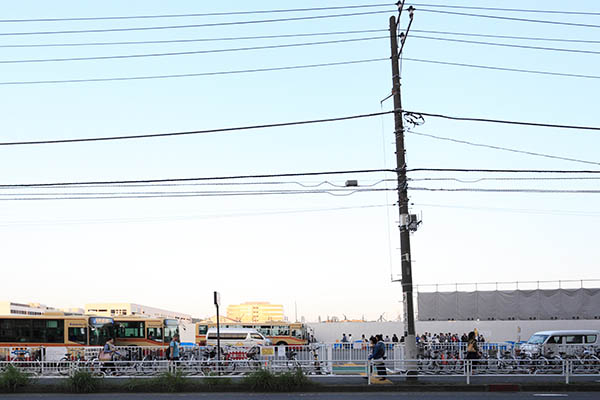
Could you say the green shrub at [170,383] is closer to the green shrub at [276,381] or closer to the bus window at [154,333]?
the green shrub at [276,381]

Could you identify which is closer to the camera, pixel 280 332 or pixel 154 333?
pixel 154 333

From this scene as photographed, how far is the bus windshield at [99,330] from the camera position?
36.7 m

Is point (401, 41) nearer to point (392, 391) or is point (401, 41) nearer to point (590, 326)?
point (392, 391)

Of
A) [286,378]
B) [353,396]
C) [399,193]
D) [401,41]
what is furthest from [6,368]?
[401,41]

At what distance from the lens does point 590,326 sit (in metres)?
52.9

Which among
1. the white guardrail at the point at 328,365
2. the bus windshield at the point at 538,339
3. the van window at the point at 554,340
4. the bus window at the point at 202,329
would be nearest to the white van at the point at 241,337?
the bus window at the point at 202,329

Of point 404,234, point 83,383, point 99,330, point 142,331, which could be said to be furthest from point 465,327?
point 83,383

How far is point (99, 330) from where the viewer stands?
37.2 metres

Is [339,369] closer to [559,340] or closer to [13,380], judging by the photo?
[13,380]

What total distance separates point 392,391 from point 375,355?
6.52ft

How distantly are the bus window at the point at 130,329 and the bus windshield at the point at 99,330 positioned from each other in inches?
67.1

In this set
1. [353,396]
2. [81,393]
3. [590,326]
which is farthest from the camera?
[590,326]

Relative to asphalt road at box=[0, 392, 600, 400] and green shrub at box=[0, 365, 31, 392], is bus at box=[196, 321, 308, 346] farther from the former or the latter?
asphalt road at box=[0, 392, 600, 400]

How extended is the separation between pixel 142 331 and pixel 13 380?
73.6 feet
